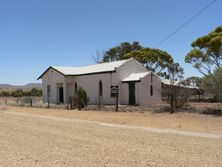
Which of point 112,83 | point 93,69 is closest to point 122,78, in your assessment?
point 112,83

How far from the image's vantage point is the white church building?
110ft

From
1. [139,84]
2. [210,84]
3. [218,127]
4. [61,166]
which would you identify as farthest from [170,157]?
[139,84]

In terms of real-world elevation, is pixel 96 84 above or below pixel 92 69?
below

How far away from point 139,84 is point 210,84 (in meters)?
10.4

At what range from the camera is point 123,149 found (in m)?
10.3

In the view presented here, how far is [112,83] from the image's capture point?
3503 centimetres

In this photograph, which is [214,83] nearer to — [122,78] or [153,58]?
[122,78]

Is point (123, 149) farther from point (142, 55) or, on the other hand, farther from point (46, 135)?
point (142, 55)

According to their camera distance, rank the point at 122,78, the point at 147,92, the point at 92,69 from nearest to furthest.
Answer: the point at 147,92 → the point at 122,78 → the point at 92,69

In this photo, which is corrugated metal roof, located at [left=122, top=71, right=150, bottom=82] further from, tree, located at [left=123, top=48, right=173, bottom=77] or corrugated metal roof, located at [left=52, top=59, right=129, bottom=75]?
tree, located at [left=123, top=48, right=173, bottom=77]

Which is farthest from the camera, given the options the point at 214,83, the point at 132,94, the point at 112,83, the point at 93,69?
the point at 93,69

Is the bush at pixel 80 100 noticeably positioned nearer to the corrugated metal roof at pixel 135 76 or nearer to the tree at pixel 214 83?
the corrugated metal roof at pixel 135 76

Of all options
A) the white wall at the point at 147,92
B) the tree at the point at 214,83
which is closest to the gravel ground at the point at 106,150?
the tree at the point at 214,83

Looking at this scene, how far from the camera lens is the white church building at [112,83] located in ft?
110
